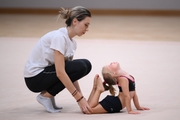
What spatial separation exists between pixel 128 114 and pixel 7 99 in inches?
37.7

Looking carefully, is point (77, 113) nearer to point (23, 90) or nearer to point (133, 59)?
point (23, 90)

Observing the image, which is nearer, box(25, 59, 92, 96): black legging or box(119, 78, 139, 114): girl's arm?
box(119, 78, 139, 114): girl's arm

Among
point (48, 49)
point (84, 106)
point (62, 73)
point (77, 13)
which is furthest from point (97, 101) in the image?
point (77, 13)

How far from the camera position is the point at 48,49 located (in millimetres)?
2740

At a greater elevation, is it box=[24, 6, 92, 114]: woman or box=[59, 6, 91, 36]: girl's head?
box=[59, 6, 91, 36]: girl's head
